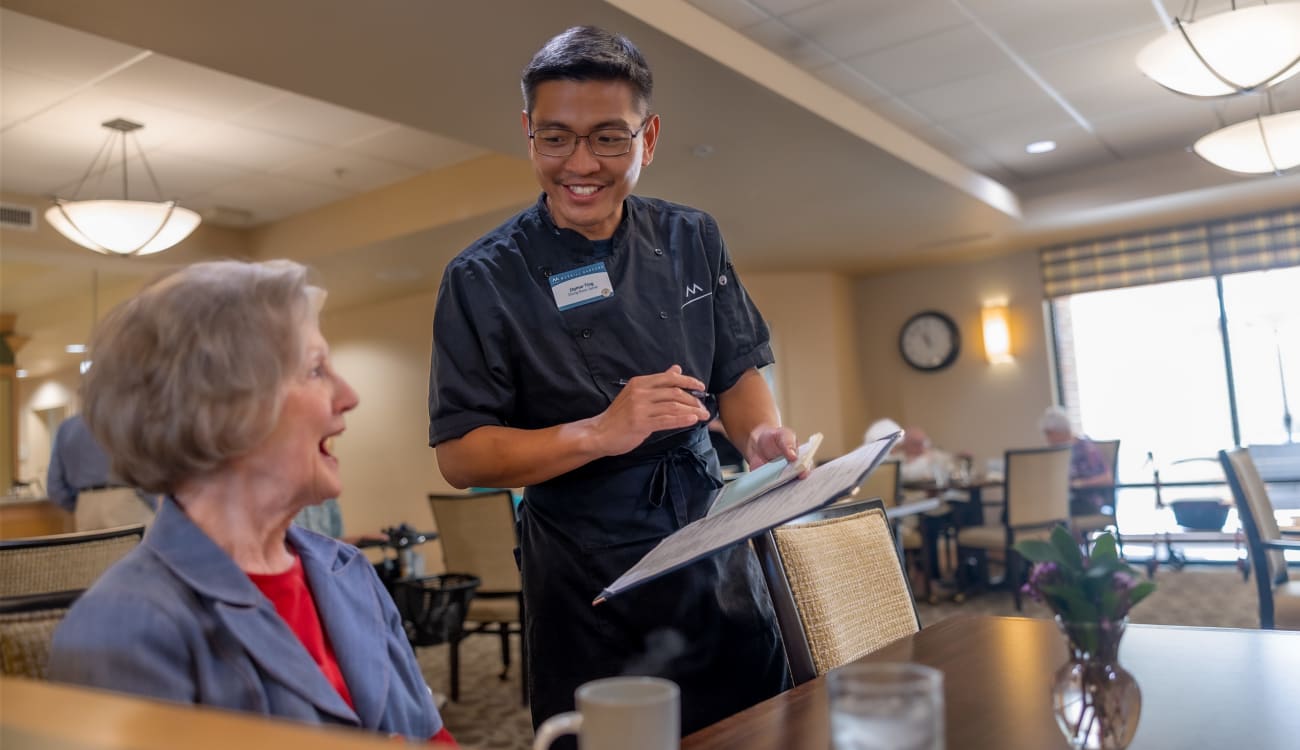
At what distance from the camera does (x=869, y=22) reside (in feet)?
15.3

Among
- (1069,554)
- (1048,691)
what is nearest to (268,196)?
(1048,691)

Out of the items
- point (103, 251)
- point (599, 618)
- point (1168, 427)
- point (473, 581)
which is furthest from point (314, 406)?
point (1168, 427)

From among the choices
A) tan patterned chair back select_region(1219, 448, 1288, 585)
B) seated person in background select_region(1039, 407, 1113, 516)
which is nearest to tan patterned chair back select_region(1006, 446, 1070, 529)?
seated person in background select_region(1039, 407, 1113, 516)

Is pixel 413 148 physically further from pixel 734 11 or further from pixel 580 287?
pixel 580 287

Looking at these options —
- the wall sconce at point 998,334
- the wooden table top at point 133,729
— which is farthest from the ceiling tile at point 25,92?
the wall sconce at point 998,334

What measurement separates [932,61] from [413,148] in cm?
323

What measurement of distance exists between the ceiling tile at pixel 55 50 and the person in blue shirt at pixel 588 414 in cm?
372

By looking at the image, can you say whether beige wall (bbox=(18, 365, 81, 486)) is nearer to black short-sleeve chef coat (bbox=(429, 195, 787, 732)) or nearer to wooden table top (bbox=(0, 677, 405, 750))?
black short-sleeve chef coat (bbox=(429, 195, 787, 732))

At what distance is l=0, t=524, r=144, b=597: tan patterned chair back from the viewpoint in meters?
1.46

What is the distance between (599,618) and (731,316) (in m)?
0.55

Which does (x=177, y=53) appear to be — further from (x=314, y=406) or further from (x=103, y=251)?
(x=314, y=406)

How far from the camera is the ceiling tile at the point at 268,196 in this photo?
22.1ft

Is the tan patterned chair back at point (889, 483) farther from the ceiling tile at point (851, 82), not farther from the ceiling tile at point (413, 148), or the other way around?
the ceiling tile at point (413, 148)

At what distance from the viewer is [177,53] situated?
390 cm
